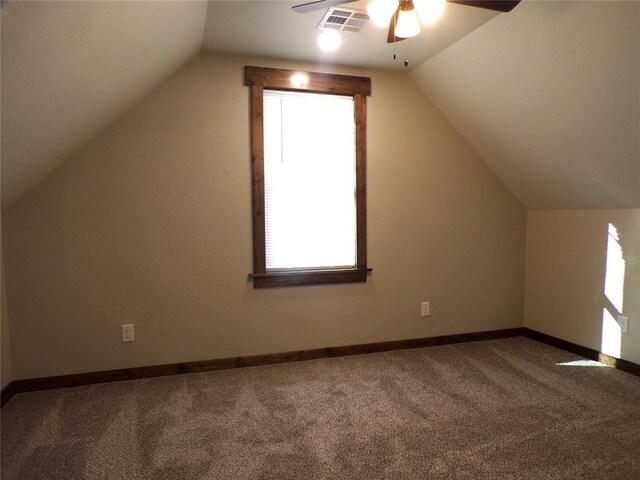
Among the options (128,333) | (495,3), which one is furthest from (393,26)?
(128,333)

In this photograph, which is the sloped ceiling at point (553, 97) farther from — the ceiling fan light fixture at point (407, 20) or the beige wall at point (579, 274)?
the ceiling fan light fixture at point (407, 20)

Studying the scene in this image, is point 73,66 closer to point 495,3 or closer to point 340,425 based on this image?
point 495,3

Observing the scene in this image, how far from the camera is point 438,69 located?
311 cm

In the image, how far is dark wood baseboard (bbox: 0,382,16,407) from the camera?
239 cm

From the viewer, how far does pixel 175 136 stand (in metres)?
2.86

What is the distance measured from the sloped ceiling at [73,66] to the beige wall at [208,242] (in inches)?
9.7

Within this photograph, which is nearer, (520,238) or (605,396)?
(605,396)

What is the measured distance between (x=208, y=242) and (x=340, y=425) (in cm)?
163

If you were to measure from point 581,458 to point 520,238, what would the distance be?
7.63 feet

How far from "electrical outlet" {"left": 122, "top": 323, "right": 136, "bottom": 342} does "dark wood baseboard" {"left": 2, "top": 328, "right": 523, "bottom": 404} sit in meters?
0.22

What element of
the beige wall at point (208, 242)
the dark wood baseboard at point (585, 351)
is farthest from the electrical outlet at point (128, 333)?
the dark wood baseboard at point (585, 351)

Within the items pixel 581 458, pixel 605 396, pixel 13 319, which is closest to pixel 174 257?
pixel 13 319

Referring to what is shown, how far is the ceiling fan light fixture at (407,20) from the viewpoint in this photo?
1834mm

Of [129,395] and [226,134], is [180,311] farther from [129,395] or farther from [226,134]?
[226,134]
